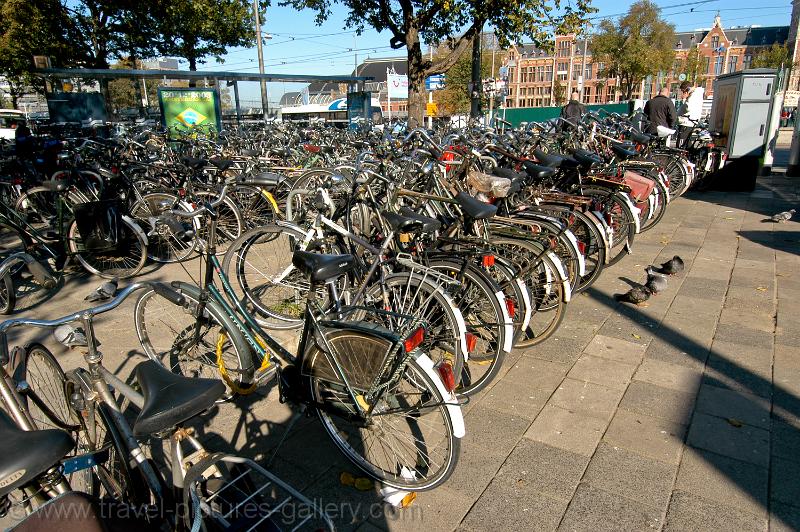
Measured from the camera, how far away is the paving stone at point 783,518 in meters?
2.08

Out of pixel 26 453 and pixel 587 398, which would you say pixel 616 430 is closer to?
pixel 587 398

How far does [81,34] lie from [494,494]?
21991 millimetres

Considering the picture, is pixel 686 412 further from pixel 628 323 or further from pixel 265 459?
pixel 265 459

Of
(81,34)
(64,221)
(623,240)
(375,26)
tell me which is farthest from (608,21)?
(64,221)

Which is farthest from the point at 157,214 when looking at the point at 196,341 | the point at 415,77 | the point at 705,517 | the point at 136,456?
the point at 415,77

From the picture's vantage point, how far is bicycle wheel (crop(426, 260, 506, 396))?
10.00ft

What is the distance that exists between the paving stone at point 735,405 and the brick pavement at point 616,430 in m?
0.01

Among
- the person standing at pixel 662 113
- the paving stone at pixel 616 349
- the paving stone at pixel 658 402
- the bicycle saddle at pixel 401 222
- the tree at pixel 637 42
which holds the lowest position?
the paving stone at pixel 658 402

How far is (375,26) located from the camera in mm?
17062

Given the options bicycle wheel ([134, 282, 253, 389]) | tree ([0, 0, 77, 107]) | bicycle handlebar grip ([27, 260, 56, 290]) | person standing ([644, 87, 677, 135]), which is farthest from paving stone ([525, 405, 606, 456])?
tree ([0, 0, 77, 107])

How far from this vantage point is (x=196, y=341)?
9.71 ft

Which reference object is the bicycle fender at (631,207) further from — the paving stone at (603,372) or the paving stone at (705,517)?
the paving stone at (705,517)

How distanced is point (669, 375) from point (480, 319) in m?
1.28

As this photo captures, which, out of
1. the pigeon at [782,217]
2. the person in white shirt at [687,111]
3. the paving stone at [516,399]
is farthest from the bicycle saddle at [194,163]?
the person in white shirt at [687,111]
